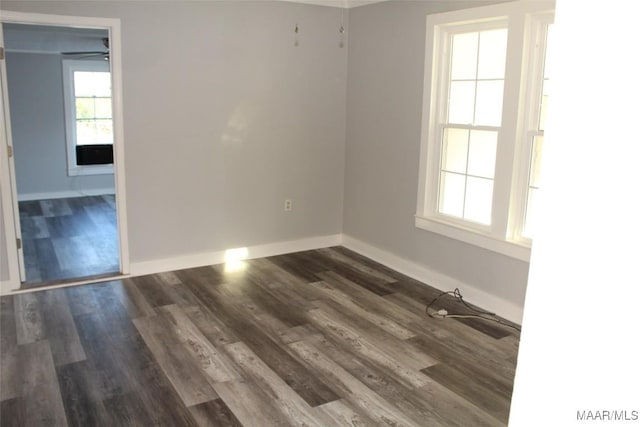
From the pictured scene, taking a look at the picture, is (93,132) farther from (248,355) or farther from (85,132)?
(248,355)

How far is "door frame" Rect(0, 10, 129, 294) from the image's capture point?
3.91 m

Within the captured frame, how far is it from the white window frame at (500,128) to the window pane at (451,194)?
5 cm

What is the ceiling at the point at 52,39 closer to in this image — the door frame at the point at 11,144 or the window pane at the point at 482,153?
the door frame at the point at 11,144

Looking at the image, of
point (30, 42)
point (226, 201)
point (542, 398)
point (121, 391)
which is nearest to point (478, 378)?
point (121, 391)

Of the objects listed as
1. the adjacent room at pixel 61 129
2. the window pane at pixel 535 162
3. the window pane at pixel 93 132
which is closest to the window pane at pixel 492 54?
the window pane at pixel 535 162

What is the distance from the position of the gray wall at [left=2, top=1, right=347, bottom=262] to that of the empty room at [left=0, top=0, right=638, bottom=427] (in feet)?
0.05

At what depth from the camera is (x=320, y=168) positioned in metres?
5.39

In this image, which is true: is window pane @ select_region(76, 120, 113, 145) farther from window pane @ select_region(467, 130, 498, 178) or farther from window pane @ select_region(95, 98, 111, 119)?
window pane @ select_region(467, 130, 498, 178)

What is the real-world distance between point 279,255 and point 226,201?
0.79m

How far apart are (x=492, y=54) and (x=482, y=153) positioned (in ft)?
2.38

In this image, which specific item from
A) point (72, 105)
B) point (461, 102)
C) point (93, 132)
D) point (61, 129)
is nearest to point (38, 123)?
point (61, 129)

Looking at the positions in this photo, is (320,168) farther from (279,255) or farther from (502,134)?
(502,134)

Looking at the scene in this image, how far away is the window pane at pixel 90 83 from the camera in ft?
26.5

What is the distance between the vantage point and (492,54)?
3.87 meters
